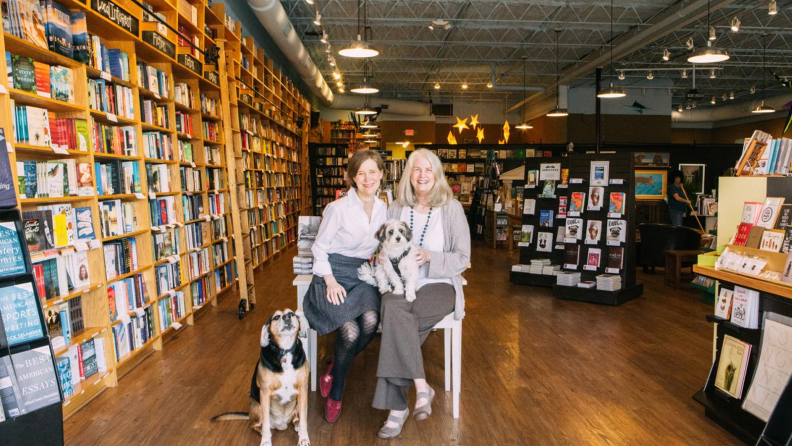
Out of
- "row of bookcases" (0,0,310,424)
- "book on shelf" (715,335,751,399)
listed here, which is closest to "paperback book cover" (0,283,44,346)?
"row of bookcases" (0,0,310,424)

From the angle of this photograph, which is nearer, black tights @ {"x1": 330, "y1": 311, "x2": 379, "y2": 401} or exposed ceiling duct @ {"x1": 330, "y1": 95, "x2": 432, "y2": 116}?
black tights @ {"x1": 330, "y1": 311, "x2": 379, "y2": 401}

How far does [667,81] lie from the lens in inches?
654

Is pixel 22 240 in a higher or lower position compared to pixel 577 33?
lower

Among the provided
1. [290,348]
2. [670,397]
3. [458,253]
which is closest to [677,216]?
[670,397]

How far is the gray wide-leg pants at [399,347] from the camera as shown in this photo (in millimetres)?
2684

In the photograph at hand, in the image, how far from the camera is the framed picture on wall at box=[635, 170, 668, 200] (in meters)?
14.5

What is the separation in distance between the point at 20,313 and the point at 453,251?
2083mm

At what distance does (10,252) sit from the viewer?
→ 6.93 feet

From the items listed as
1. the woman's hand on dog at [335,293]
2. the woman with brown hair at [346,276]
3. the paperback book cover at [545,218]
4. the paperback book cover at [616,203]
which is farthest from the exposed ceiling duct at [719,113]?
the woman's hand on dog at [335,293]

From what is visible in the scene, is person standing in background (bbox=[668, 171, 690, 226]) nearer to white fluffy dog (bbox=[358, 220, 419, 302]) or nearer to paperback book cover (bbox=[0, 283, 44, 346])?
white fluffy dog (bbox=[358, 220, 419, 302])

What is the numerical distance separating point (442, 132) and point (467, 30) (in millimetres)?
9304

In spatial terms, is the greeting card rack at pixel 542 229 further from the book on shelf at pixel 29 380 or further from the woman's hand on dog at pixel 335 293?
the book on shelf at pixel 29 380

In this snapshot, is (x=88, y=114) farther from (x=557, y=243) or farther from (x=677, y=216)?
(x=677, y=216)

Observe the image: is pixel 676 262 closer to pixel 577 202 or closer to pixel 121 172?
pixel 577 202
